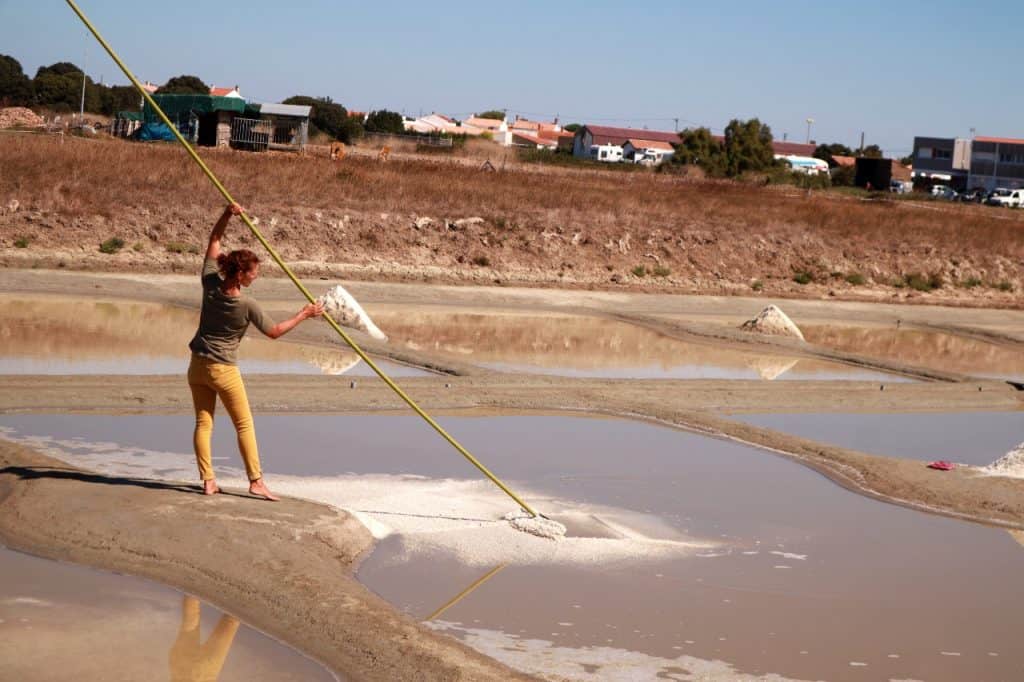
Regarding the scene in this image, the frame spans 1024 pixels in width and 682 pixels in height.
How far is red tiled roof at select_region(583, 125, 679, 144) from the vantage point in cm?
11488

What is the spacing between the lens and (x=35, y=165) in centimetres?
2884

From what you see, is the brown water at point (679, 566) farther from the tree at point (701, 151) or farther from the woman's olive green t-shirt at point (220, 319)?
the tree at point (701, 151)

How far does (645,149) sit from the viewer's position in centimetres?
11231

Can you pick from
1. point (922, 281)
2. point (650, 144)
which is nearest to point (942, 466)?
point (922, 281)

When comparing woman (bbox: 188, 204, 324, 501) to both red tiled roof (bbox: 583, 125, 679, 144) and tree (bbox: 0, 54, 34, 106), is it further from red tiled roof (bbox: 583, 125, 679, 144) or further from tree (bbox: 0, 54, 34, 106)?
red tiled roof (bbox: 583, 125, 679, 144)

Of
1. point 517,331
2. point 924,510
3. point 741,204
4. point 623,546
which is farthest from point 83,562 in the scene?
point 741,204

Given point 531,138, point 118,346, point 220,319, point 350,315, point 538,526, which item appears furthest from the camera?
point 531,138

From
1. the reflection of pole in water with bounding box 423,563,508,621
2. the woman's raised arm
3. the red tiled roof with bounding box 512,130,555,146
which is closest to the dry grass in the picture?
the woman's raised arm

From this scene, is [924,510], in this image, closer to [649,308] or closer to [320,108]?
[649,308]

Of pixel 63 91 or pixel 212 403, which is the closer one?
pixel 212 403

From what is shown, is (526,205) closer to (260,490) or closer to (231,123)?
(231,123)

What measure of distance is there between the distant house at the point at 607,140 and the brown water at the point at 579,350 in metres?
88.5

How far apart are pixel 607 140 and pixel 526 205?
82680mm

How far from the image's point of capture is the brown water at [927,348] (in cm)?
2212
